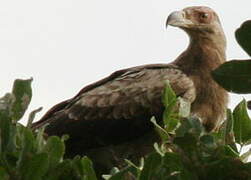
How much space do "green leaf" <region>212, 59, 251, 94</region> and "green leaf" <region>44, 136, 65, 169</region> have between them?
2.95 ft

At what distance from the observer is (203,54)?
9.20 m

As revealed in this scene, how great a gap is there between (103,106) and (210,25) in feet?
6.07

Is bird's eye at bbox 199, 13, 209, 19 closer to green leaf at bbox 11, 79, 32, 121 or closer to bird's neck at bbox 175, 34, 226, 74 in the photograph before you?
bird's neck at bbox 175, 34, 226, 74

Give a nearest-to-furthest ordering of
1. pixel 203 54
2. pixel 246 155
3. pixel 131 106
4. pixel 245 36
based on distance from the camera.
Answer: pixel 245 36 < pixel 246 155 < pixel 131 106 < pixel 203 54

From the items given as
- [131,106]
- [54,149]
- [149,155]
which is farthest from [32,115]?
[131,106]

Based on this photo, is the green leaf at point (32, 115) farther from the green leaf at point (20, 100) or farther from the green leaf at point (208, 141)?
the green leaf at point (208, 141)

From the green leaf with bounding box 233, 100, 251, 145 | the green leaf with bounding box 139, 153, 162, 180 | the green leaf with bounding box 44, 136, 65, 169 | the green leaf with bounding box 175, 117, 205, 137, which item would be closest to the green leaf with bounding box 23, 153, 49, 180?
the green leaf with bounding box 44, 136, 65, 169

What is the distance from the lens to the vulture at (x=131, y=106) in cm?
798

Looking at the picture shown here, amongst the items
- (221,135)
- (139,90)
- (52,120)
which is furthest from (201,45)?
(221,135)

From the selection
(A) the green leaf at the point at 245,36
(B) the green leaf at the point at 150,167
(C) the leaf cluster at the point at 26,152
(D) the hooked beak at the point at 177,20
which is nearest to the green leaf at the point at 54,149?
(C) the leaf cluster at the point at 26,152

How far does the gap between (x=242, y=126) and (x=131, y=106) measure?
4.17 m

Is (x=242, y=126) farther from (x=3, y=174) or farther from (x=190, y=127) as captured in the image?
(x=3, y=174)

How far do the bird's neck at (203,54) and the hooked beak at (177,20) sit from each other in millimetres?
288

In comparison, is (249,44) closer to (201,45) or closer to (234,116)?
(234,116)
